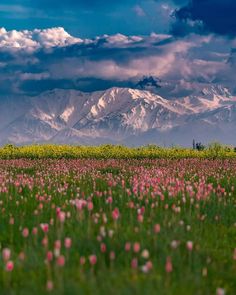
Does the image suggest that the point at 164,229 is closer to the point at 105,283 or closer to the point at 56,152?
the point at 105,283

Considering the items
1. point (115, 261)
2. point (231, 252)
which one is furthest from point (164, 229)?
point (115, 261)

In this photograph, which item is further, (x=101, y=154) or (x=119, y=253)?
(x=101, y=154)

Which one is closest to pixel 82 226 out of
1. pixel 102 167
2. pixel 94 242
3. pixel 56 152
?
pixel 94 242

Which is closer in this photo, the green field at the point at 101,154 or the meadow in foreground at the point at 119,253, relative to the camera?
the meadow in foreground at the point at 119,253

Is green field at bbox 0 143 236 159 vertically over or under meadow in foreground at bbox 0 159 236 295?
over

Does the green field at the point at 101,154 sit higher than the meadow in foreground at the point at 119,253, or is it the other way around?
the green field at the point at 101,154

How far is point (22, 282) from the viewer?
216 inches

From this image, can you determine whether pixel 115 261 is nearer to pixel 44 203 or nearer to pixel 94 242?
pixel 94 242

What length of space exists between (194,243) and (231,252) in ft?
2.07

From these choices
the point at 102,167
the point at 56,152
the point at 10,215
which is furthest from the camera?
the point at 56,152

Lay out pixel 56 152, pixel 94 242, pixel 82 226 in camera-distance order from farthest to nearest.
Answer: pixel 56 152
pixel 82 226
pixel 94 242

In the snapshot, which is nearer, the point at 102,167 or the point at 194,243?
the point at 194,243

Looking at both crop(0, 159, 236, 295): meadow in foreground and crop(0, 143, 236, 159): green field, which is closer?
crop(0, 159, 236, 295): meadow in foreground

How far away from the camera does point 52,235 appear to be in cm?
749
